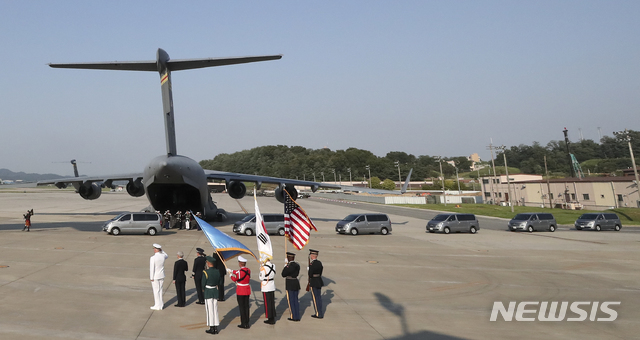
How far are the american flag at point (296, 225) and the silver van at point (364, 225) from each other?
16.5m

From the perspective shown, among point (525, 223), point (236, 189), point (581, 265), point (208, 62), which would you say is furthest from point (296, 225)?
point (525, 223)

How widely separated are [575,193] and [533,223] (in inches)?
1547

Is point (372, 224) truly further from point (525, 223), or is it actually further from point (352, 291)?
point (352, 291)

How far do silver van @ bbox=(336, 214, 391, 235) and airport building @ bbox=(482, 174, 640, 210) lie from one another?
3308cm

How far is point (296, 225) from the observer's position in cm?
1307

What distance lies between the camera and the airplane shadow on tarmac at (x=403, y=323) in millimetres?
8945

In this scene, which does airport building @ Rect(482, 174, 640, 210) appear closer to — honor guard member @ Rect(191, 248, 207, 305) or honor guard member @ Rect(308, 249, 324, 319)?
honor guard member @ Rect(308, 249, 324, 319)

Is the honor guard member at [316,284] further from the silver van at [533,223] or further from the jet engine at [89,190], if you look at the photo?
the jet engine at [89,190]

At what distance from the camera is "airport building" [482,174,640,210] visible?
5678 centimetres

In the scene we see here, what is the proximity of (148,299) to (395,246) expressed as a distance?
1529 centimetres

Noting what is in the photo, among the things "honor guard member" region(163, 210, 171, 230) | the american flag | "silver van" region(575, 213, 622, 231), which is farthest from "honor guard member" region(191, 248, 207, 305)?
"silver van" region(575, 213, 622, 231)

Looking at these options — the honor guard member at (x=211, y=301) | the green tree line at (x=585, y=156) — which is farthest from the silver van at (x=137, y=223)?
the green tree line at (x=585, y=156)

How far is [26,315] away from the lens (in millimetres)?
9594

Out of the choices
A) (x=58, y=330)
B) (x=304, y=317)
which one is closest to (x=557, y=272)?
(x=304, y=317)
